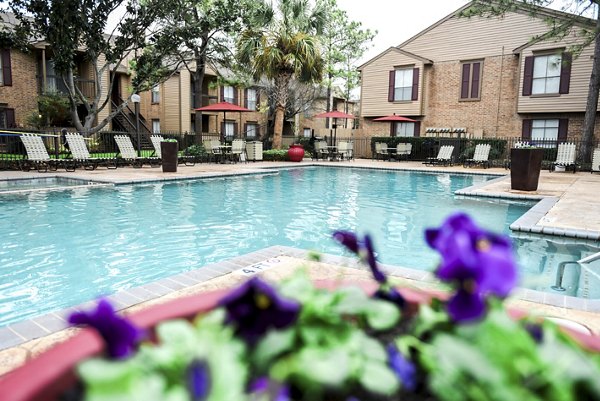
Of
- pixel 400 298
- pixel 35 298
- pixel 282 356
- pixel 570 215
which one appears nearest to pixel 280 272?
pixel 35 298

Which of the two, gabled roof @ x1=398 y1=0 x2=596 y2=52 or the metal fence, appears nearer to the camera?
the metal fence

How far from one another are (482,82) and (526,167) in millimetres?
13582

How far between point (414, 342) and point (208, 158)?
17.8m

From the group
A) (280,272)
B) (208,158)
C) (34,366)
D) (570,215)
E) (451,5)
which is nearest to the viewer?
(34,366)

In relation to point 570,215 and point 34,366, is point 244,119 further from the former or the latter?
point 34,366

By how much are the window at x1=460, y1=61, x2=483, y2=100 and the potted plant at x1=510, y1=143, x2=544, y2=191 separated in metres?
13.2

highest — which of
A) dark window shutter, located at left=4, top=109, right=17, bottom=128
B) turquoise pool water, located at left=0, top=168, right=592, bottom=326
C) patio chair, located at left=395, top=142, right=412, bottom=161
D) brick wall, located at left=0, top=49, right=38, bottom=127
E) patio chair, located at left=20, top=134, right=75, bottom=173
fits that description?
brick wall, located at left=0, top=49, right=38, bottom=127

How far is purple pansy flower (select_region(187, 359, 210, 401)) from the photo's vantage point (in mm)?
603

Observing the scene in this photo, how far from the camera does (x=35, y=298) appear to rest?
3.75m

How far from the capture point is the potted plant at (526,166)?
911 centimetres

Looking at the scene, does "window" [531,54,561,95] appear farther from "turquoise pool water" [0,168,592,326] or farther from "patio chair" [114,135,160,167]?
"patio chair" [114,135,160,167]

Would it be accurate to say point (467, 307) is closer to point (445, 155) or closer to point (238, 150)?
point (238, 150)

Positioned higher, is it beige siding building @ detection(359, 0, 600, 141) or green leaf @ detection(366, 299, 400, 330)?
beige siding building @ detection(359, 0, 600, 141)

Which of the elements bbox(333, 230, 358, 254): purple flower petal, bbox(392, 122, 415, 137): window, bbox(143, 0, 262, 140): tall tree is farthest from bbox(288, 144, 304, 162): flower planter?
bbox(333, 230, 358, 254): purple flower petal
